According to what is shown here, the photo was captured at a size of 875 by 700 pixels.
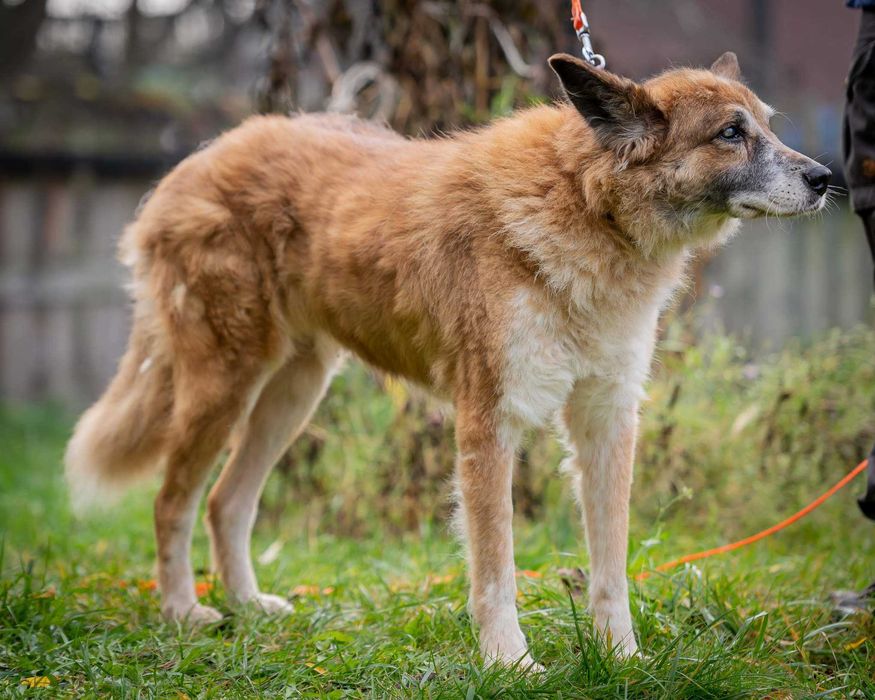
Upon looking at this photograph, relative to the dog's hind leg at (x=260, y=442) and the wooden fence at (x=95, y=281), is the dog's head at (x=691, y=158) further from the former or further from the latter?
the wooden fence at (x=95, y=281)

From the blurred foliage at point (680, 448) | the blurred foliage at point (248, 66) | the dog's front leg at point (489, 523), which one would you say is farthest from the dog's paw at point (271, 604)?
the blurred foliage at point (248, 66)

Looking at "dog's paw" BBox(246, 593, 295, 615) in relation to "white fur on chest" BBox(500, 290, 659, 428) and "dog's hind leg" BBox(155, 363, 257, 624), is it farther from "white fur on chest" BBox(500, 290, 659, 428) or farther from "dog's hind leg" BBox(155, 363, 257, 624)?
"white fur on chest" BBox(500, 290, 659, 428)

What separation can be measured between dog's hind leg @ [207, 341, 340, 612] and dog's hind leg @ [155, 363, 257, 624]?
18cm

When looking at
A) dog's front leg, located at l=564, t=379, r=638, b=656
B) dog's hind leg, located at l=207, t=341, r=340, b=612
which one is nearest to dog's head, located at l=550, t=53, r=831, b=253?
dog's front leg, located at l=564, t=379, r=638, b=656

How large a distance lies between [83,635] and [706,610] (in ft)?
6.88

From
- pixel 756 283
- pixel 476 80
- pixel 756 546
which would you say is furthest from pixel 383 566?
pixel 756 283

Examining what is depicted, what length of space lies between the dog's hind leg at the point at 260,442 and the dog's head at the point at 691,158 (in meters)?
1.51

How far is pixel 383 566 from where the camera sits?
4.42 metres

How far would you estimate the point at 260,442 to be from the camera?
169 inches

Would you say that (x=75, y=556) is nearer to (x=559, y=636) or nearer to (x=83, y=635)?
(x=83, y=635)

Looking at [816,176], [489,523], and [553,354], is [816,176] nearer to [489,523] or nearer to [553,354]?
[553,354]

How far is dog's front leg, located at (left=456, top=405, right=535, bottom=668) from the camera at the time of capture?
125 inches

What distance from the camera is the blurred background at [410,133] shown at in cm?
523

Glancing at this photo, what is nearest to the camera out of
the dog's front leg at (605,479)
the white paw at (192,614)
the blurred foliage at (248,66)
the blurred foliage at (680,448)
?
the dog's front leg at (605,479)
